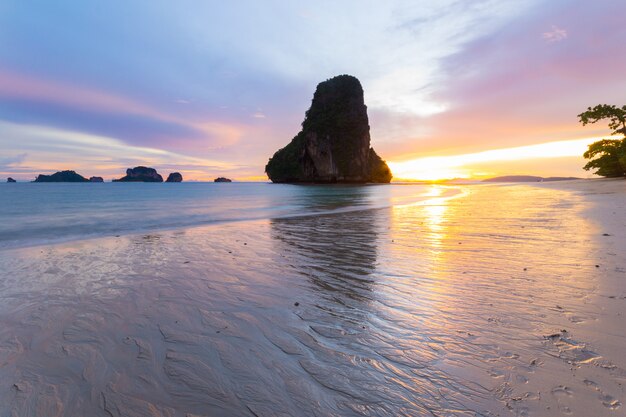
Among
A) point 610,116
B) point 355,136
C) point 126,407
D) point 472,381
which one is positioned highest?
point 355,136

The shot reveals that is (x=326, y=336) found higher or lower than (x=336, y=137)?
lower

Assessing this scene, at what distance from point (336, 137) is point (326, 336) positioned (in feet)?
472

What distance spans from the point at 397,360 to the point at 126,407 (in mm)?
2898

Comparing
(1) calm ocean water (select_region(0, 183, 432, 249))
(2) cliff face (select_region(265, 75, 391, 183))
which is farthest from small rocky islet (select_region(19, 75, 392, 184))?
(1) calm ocean water (select_region(0, 183, 432, 249))

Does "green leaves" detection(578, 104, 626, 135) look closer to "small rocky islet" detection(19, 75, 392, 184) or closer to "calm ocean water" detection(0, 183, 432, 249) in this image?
"calm ocean water" detection(0, 183, 432, 249)

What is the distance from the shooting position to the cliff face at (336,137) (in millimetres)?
136750

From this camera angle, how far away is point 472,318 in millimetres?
4246

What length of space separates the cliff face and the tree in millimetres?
97720

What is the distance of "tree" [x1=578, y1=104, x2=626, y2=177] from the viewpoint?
1620 inches

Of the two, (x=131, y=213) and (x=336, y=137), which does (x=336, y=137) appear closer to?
(x=336, y=137)

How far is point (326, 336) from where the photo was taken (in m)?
4.02

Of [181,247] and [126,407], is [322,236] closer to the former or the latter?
[181,247]

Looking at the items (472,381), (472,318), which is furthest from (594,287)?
(472,381)

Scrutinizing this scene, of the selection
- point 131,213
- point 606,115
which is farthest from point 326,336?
Answer: point 606,115
